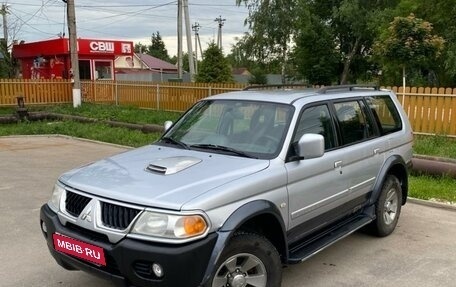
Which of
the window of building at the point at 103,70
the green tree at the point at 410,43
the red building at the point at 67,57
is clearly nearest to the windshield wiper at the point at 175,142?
the green tree at the point at 410,43

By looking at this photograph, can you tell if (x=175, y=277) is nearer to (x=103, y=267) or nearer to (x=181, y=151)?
(x=103, y=267)

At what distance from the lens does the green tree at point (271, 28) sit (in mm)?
34844

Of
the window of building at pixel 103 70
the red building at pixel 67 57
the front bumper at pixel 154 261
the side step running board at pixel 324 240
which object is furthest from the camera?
the window of building at pixel 103 70

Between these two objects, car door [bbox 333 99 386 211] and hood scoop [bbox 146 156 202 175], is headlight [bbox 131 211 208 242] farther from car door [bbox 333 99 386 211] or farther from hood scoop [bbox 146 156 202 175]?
car door [bbox 333 99 386 211]

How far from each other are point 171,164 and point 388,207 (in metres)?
2.92

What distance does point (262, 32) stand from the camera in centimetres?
3600

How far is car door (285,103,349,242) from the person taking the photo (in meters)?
3.80

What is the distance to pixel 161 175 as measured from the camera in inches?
133

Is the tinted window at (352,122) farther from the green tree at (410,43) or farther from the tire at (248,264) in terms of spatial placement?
the green tree at (410,43)

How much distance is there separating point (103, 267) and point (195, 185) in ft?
2.70

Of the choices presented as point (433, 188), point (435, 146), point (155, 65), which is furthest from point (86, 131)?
point (155, 65)

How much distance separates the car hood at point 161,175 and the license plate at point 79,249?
0.35 meters

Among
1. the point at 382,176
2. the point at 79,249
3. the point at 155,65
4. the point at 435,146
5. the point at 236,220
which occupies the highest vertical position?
the point at 155,65

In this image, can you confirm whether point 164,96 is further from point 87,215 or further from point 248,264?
point 248,264
